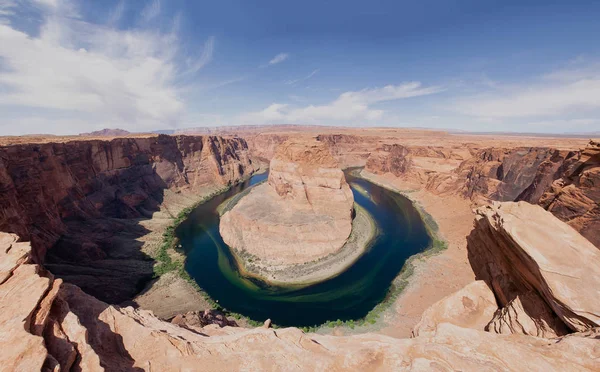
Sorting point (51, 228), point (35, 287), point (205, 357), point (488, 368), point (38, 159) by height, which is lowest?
point (51, 228)

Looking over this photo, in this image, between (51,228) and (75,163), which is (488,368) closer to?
(51,228)

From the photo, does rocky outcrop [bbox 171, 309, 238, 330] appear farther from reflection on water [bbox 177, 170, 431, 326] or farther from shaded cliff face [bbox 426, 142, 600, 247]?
shaded cliff face [bbox 426, 142, 600, 247]

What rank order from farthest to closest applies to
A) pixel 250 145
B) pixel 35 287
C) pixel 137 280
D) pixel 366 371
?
pixel 250 145 → pixel 137 280 → pixel 35 287 → pixel 366 371

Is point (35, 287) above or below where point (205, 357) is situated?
above

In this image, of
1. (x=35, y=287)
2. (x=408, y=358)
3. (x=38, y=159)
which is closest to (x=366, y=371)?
(x=408, y=358)

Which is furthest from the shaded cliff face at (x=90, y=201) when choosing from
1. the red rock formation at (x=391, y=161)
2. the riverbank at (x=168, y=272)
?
the red rock formation at (x=391, y=161)

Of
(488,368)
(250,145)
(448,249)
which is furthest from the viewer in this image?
(250,145)

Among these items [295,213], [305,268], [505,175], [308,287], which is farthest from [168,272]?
[505,175]
